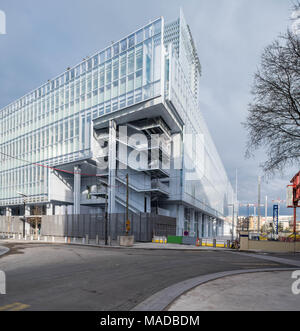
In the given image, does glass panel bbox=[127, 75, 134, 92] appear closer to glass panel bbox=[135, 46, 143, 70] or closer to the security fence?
glass panel bbox=[135, 46, 143, 70]

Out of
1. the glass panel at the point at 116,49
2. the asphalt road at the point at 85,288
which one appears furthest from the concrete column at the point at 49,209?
the asphalt road at the point at 85,288

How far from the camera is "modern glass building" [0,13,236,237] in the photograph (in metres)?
43.7

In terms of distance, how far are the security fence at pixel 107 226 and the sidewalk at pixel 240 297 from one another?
25.6m

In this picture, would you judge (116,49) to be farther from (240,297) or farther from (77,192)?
(240,297)

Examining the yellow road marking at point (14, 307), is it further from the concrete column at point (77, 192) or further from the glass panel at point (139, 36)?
the concrete column at point (77, 192)

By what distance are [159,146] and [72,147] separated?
1574 cm

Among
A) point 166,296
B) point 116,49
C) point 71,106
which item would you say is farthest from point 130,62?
point 166,296

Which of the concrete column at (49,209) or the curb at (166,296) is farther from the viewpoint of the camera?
the concrete column at (49,209)

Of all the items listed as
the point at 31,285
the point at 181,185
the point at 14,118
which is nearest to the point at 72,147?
the point at 181,185

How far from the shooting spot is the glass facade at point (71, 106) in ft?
142

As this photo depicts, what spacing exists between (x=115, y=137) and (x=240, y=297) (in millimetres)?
39630

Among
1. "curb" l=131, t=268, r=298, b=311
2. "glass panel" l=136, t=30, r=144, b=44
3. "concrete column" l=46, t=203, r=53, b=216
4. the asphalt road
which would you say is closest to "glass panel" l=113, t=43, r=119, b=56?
"glass panel" l=136, t=30, r=144, b=44
